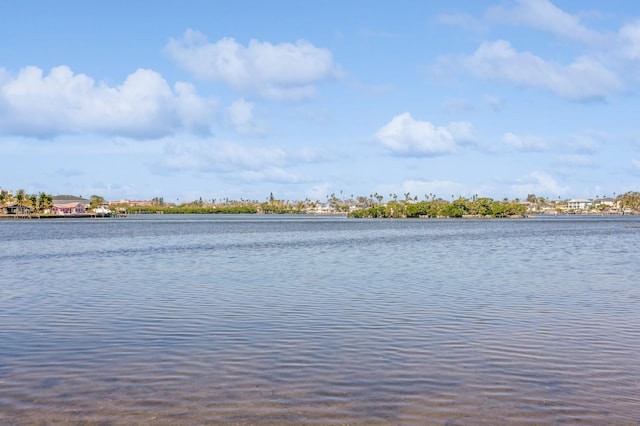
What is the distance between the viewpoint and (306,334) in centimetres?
1733

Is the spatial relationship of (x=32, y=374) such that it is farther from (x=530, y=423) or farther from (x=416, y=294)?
(x=416, y=294)

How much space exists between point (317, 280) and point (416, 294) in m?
7.08

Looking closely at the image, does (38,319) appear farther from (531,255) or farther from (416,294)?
(531,255)

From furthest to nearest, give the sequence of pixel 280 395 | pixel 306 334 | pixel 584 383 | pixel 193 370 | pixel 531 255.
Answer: pixel 531 255 → pixel 306 334 → pixel 193 370 → pixel 584 383 → pixel 280 395

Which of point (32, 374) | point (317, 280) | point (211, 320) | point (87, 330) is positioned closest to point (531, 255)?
point (317, 280)

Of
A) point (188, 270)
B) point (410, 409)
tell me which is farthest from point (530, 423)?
point (188, 270)

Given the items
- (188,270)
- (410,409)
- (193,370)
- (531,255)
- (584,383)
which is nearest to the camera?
(410,409)

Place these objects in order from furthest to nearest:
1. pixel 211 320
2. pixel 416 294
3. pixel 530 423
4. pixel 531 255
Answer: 1. pixel 531 255
2. pixel 416 294
3. pixel 211 320
4. pixel 530 423

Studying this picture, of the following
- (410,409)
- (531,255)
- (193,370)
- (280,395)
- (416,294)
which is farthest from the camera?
(531,255)

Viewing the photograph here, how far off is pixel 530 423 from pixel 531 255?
1670 inches

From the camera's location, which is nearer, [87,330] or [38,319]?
[87,330]

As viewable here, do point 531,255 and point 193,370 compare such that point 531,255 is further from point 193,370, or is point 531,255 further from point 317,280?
point 193,370

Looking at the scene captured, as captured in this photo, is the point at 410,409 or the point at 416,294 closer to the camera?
the point at 410,409

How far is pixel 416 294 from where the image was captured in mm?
25969
